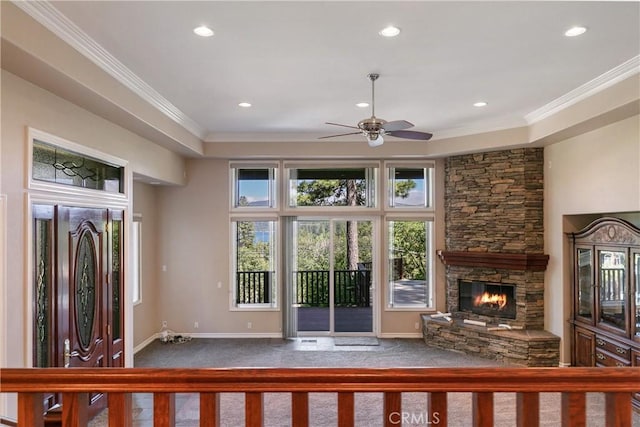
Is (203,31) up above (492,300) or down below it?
above

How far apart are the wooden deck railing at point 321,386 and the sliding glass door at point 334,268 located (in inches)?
242

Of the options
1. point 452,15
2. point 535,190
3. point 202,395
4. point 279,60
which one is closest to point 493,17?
point 452,15

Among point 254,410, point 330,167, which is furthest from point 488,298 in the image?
point 254,410

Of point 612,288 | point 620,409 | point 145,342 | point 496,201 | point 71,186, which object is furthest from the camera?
point 145,342

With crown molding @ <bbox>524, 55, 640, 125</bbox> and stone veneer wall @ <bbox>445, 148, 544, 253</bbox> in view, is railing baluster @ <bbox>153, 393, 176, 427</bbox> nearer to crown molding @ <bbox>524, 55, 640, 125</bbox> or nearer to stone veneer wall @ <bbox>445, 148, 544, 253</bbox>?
crown molding @ <bbox>524, 55, 640, 125</bbox>

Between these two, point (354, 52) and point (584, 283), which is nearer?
point (354, 52)

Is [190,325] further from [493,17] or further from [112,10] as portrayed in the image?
[493,17]

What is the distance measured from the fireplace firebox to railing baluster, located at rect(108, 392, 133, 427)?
6.18 meters

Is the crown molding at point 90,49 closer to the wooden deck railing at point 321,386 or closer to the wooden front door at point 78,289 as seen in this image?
the wooden front door at point 78,289

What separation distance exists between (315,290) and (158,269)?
2.85 m

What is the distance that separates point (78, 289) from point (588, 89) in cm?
565

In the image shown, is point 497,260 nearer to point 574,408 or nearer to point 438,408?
point 574,408

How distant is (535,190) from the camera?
19.4 ft

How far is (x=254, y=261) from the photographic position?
7.20 m
